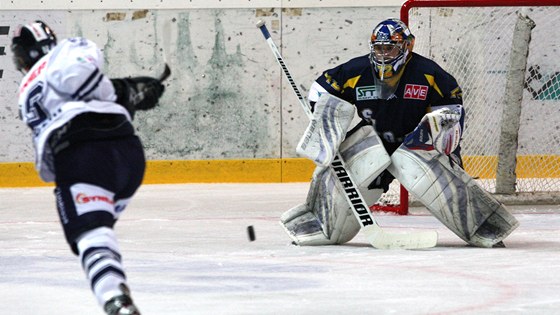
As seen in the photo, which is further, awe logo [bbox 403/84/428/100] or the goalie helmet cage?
the goalie helmet cage

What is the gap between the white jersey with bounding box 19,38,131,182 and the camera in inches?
138

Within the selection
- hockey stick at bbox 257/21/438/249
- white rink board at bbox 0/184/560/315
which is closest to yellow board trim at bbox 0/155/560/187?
white rink board at bbox 0/184/560/315

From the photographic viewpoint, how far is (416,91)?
5688mm

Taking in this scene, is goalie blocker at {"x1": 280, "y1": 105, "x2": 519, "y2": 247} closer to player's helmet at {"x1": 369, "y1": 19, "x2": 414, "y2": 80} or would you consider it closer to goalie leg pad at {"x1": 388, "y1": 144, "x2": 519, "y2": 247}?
goalie leg pad at {"x1": 388, "y1": 144, "x2": 519, "y2": 247}

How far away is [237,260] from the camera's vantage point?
17.0 feet

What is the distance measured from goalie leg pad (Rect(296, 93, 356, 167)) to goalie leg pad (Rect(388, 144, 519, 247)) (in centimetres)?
29

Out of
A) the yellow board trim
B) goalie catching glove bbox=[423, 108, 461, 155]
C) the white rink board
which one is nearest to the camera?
the white rink board

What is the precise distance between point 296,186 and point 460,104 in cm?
285

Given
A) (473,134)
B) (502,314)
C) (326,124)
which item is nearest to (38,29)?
(502,314)

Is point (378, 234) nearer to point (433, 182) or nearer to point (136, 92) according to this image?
point (433, 182)

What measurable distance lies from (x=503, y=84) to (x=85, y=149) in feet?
16.6

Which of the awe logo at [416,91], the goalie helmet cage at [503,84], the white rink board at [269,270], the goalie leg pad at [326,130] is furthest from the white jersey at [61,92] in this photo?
the goalie helmet cage at [503,84]

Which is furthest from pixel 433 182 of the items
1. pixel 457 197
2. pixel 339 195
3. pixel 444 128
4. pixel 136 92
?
pixel 136 92

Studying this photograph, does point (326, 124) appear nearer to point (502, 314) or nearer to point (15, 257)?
point (15, 257)
